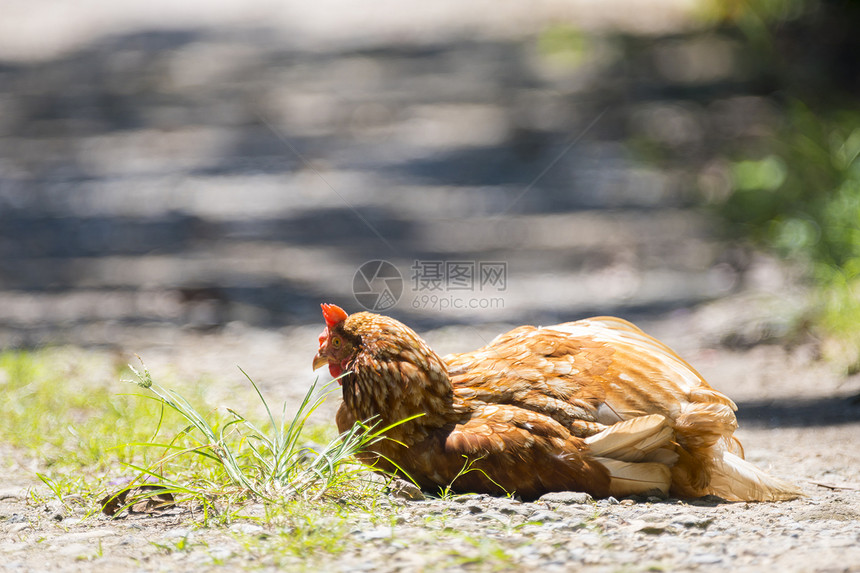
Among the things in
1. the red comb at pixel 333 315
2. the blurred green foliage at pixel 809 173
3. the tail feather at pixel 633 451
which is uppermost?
the blurred green foliage at pixel 809 173

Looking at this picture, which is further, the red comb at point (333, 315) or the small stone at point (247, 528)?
the red comb at point (333, 315)

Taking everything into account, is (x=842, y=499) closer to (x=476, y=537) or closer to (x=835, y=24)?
(x=476, y=537)

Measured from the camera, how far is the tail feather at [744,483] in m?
2.86

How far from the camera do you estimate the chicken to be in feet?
9.09

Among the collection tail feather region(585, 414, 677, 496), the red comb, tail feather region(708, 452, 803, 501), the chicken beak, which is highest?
the red comb

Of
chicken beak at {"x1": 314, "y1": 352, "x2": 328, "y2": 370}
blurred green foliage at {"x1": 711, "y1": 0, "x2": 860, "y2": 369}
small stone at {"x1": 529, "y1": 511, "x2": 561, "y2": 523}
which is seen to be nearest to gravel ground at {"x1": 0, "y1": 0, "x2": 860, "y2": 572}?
small stone at {"x1": 529, "y1": 511, "x2": 561, "y2": 523}

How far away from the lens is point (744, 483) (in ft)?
9.40

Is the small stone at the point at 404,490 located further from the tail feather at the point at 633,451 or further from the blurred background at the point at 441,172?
the blurred background at the point at 441,172

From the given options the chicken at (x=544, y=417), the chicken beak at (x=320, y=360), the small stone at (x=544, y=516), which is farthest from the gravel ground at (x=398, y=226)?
the chicken beak at (x=320, y=360)

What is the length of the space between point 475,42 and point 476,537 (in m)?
9.55

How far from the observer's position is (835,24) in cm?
849

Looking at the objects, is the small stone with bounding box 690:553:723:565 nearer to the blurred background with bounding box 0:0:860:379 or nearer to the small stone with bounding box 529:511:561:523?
the small stone with bounding box 529:511:561:523

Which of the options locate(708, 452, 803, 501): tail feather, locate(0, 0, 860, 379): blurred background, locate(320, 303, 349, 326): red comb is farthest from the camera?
locate(0, 0, 860, 379): blurred background

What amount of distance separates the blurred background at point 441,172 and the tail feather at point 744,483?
200cm
